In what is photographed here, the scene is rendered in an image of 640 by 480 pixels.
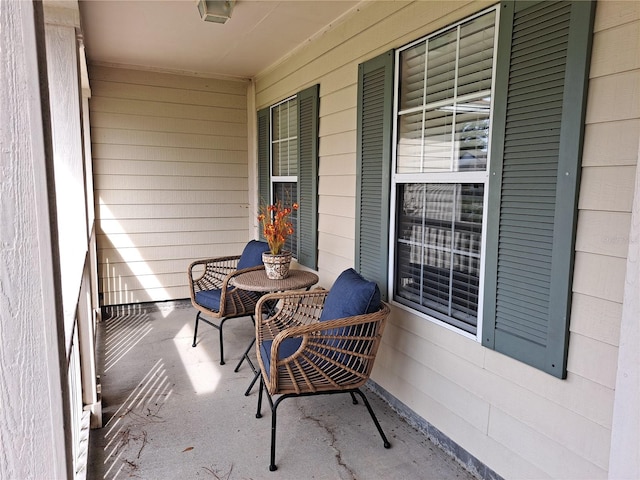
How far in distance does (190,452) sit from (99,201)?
3113 millimetres

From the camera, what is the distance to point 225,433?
2.44 metres

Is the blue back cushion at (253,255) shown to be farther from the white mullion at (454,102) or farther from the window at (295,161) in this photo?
the white mullion at (454,102)

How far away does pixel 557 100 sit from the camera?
1.59m

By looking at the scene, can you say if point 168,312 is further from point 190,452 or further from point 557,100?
point 557,100

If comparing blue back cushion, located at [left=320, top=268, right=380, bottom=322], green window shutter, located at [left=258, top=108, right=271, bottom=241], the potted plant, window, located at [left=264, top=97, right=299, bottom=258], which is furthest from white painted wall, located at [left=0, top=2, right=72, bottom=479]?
green window shutter, located at [left=258, top=108, right=271, bottom=241]

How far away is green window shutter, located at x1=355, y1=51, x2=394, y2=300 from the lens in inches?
102

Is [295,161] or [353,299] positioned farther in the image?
[295,161]

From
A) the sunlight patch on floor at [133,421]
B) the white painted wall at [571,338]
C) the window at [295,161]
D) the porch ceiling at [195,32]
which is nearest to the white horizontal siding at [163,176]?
the porch ceiling at [195,32]

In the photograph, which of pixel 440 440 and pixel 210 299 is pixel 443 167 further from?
pixel 210 299

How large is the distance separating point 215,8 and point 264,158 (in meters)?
1.88

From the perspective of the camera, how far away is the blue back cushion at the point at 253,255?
383 cm

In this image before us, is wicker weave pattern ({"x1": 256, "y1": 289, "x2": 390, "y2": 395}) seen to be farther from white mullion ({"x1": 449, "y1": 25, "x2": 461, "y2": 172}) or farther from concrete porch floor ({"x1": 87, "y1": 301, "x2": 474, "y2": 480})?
white mullion ({"x1": 449, "y1": 25, "x2": 461, "y2": 172})

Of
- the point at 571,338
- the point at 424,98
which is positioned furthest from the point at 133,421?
the point at 424,98

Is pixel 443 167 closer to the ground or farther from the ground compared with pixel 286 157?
closer to the ground
